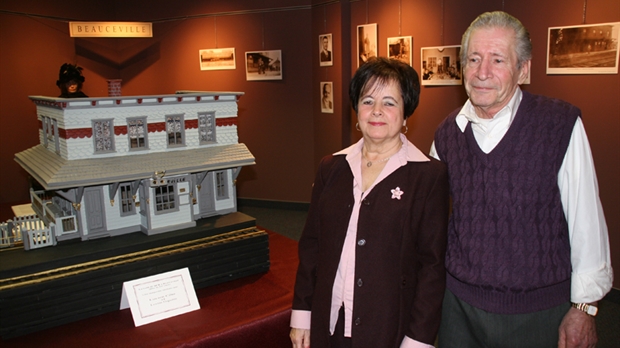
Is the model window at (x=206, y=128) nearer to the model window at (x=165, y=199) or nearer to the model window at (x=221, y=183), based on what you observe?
the model window at (x=221, y=183)

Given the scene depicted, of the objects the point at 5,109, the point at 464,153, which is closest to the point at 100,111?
the point at 464,153

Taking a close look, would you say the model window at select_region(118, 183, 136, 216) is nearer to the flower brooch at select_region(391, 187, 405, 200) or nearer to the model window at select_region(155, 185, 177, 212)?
the model window at select_region(155, 185, 177, 212)

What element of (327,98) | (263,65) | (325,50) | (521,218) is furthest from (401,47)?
(521,218)

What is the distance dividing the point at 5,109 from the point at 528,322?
837cm

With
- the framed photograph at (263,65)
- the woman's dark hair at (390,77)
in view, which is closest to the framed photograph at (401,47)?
the framed photograph at (263,65)

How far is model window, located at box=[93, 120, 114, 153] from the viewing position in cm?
329

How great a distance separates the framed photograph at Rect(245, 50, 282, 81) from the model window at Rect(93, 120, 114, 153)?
5.37 meters

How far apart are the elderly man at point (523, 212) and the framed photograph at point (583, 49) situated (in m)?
3.12

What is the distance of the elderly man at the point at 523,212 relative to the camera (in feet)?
6.42

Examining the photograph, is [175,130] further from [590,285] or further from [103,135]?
[590,285]

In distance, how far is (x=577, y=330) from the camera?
6.51ft

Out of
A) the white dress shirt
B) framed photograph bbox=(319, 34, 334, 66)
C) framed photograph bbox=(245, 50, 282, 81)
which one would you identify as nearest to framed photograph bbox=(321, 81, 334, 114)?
framed photograph bbox=(319, 34, 334, 66)

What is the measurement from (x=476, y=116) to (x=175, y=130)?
7.31ft

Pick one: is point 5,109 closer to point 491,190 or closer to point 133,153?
point 133,153
